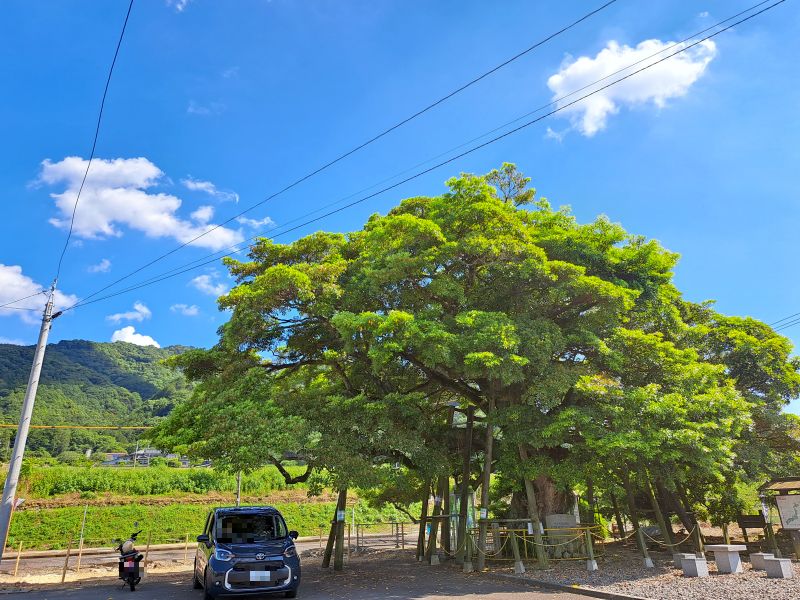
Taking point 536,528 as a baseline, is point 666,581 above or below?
below

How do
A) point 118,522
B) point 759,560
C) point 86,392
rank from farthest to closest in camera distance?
point 86,392
point 118,522
point 759,560

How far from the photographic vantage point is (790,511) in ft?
39.7

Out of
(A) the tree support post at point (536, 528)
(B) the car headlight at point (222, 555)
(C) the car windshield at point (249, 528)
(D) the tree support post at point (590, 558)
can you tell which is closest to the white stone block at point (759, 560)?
(D) the tree support post at point (590, 558)

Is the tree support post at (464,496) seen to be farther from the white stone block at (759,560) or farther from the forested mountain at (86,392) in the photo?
the forested mountain at (86,392)

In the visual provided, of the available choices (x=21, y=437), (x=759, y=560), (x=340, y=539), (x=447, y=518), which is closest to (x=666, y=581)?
(x=759, y=560)

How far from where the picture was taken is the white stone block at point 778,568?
9742 millimetres

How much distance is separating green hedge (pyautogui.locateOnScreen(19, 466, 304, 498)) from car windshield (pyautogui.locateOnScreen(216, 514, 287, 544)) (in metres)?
23.7

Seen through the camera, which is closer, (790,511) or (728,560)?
(728,560)

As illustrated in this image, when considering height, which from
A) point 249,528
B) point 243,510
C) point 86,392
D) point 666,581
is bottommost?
point 666,581

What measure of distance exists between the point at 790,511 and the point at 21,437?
61.7 ft

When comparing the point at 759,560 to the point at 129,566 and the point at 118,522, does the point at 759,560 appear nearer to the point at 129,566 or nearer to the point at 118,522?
the point at 129,566

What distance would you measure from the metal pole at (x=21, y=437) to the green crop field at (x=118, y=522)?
54.2 feet

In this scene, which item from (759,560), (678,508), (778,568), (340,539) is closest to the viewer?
(778,568)

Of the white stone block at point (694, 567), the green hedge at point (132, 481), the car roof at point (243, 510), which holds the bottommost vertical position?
the white stone block at point (694, 567)
